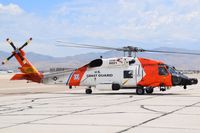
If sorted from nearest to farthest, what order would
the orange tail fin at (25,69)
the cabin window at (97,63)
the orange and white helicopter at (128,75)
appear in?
the orange and white helicopter at (128,75), the cabin window at (97,63), the orange tail fin at (25,69)

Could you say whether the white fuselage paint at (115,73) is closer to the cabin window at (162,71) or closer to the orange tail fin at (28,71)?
the cabin window at (162,71)

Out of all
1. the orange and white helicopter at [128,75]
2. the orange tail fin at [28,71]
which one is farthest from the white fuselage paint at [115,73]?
the orange tail fin at [28,71]

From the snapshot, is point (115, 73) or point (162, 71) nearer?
point (162, 71)

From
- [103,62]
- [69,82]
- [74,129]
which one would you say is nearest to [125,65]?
[103,62]

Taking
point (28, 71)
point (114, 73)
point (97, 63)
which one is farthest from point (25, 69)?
point (114, 73)

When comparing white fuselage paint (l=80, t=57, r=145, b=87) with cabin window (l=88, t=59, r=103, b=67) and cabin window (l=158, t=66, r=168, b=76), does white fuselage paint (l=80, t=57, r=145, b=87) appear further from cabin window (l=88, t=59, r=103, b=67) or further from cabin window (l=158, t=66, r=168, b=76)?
cabin window (l=158, t=66, r=168, b=76)

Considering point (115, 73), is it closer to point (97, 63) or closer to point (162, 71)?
point (97, 63)

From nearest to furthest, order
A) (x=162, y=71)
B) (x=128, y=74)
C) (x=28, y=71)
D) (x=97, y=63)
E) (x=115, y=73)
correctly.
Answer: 1. (x=162, y=71)
2. (x=128, y=74)
3. (x=115, y=73)
4. (x=97, y=63)
5. (x=28, y=71)

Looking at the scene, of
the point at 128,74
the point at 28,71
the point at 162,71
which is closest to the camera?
the point at 162,71

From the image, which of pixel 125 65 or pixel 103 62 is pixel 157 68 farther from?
pixel 103 62

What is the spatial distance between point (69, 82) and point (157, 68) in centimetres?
748

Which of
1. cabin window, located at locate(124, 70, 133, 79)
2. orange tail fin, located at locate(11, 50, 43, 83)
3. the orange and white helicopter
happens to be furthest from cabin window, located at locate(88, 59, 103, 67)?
orange tail fin, located at locate(11, 50, 43, 83)

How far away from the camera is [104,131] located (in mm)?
11383

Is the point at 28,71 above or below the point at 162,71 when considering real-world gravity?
above
